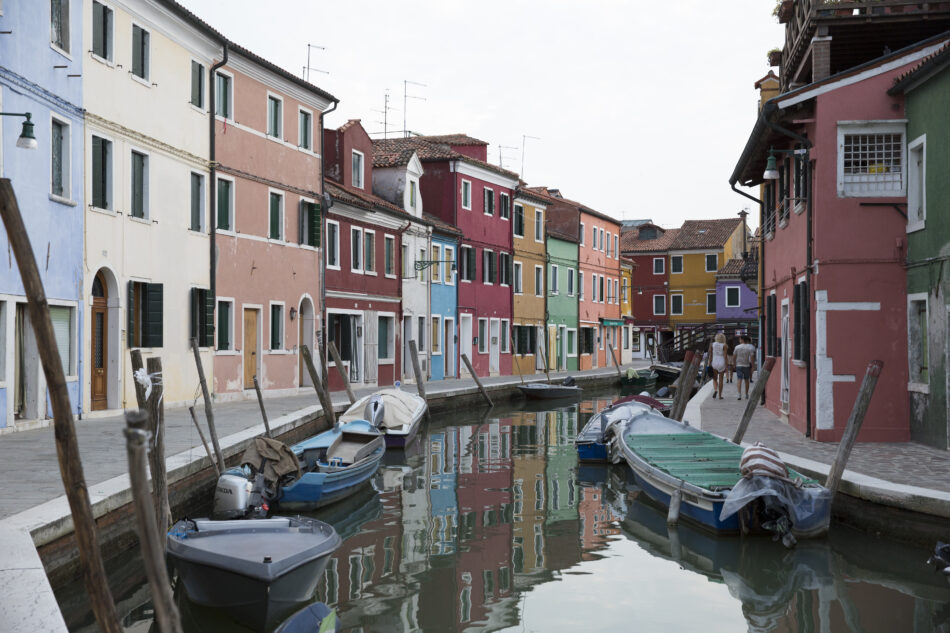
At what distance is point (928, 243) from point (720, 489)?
518 cm

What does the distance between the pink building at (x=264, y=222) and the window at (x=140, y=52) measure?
2.89 m

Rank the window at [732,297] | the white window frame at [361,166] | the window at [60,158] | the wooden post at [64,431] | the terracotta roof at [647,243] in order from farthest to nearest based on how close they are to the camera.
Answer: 1. the terracotta roof at [647,243]
2. the window at [732,297]
3. the white window frame at [361,166]
4. the window at [60,158]
5. the wooden post at [64,431]

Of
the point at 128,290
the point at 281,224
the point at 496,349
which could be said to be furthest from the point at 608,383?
the point at 128,290

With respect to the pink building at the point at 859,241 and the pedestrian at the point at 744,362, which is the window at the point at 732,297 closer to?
the pedestrian at the point at 744,362

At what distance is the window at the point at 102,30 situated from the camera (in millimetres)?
17981

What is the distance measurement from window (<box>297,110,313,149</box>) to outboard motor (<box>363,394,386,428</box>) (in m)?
8.77

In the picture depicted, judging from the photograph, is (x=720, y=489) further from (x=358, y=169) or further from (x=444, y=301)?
(x=444, y=301)

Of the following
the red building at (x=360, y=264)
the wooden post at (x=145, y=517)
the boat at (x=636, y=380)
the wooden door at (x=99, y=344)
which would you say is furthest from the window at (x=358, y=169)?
the wooden post at (x=145, y=517)

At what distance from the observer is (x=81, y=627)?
7.91 m

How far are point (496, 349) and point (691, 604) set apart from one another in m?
32.3

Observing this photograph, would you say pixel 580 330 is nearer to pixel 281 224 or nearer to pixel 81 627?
pixel 281 224

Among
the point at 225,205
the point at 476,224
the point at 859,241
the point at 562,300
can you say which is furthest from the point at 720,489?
the point at 562,300

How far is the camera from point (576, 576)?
10.1m

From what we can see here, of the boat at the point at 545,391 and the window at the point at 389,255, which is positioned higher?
the window at the point at 389,255
